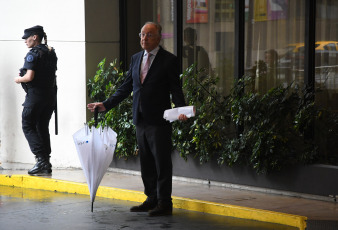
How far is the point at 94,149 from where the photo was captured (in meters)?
8.21

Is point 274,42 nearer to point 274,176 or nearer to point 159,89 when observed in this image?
point 274,176

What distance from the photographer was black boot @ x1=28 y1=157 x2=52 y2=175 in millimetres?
10745

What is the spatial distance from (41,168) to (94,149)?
2838 millimetres

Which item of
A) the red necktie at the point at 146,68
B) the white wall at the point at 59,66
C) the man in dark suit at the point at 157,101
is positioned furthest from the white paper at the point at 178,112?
the white wall at the point at 59,66

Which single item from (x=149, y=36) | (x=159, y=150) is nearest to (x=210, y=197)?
(x=159, y=150)

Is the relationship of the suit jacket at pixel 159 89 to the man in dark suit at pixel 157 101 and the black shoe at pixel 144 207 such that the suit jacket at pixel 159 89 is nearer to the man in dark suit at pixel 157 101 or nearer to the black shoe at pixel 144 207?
the man in dark suit at pixel 157 101

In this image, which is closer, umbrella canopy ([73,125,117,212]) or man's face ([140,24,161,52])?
man's face ([140,24,161,52])

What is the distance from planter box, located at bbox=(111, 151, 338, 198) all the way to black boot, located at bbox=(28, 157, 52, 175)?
1939 millimetres

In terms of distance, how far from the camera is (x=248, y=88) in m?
10.1

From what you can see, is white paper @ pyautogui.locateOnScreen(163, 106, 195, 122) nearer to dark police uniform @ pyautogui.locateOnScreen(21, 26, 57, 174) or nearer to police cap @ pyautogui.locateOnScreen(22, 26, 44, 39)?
dark police uniform @ pyautogui.locateOnScreen(21, 26, 57, 174)

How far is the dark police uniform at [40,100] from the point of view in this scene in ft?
34.9

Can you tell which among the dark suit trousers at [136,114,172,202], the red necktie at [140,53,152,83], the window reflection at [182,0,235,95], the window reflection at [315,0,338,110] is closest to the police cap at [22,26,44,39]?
the window reflection at [182,0,235,95]

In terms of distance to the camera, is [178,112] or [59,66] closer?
[178,112]

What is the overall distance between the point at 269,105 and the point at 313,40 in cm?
103
